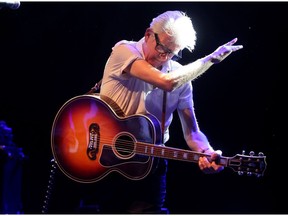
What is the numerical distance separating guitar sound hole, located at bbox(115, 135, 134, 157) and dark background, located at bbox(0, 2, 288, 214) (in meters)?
1.86

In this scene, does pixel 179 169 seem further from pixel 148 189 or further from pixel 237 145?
pixel 148 189

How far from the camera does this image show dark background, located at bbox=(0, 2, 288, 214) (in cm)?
489

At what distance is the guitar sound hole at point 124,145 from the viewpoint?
3387 millimetres

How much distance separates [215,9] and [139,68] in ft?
6.47

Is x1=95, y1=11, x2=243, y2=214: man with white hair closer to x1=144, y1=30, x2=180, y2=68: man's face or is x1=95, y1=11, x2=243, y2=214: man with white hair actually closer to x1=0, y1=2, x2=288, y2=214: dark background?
x1=144, y1=30, x2=180, y2=68: man's face

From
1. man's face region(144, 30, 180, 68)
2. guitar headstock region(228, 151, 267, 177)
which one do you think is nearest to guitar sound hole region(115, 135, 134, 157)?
man's face region(144, 30, 180, 68)

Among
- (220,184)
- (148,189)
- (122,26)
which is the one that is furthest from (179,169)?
(148,189)

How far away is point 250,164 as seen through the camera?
10.7 ft

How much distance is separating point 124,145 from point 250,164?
2.76 ft

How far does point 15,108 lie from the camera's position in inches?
240

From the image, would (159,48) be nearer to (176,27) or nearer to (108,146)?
(176,27)

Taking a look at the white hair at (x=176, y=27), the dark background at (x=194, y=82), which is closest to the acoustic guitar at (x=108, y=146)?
the white hair at (x=176, y=27)

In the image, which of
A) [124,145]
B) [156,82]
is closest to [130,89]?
[156,82]

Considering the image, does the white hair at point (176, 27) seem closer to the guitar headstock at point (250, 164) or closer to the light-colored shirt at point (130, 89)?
the light-colored shirt at point (130, 89)
